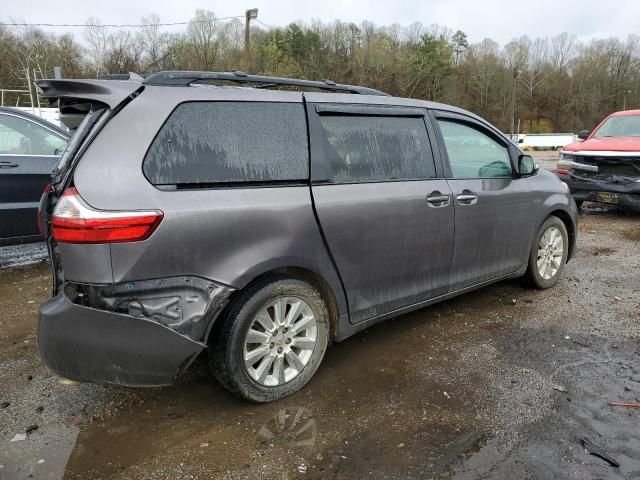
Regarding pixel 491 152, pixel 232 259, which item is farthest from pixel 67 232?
pixel 491 152

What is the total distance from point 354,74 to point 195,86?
231ft

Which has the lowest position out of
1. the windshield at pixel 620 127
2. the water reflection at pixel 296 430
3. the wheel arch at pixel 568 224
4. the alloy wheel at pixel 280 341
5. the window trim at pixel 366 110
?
the water reflection at pixel 296 430

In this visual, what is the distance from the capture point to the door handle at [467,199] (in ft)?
12.1

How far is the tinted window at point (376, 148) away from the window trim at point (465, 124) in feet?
0.46

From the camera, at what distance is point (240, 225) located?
8.51ft

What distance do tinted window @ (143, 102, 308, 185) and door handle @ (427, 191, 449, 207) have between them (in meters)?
1.02

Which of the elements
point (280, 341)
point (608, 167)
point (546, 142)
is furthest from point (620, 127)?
point (546, 142)

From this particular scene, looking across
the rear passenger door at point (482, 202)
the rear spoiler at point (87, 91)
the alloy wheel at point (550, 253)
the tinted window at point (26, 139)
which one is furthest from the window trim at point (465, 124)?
the tinted window at point (26, 139)

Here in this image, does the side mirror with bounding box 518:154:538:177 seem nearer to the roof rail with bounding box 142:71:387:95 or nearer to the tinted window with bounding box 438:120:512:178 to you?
the tinted window with bounding box 438:120:512:178

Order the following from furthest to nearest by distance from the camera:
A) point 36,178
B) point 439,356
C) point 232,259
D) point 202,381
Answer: point 36,178 → point 439,356 → point 202,381 → point 232,259

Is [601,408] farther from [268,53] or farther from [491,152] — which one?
[268,53]

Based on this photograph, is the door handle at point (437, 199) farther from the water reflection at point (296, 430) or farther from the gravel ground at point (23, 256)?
the gravel ground at point (23, 256)

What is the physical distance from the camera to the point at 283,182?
9.27ft

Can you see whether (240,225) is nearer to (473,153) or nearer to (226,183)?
(226,183)
